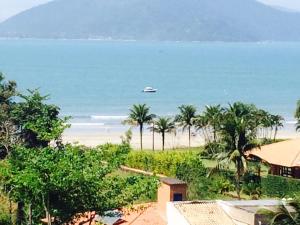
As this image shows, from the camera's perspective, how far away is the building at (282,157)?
40656 millimetres

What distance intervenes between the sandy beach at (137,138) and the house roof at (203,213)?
142ft

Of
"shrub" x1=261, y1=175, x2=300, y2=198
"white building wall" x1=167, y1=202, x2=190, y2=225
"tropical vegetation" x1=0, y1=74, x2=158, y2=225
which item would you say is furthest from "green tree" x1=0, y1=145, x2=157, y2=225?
"shrub" x1=261, y1=175, x2=300, y2=198

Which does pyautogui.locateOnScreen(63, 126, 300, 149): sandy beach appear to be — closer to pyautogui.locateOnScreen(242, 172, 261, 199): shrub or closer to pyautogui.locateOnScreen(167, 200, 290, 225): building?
pyautogui.locateOnScreen(242, 172, 261, 199): shrub

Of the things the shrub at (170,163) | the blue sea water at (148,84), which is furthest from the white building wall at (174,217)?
the blue sea water at (148,84)

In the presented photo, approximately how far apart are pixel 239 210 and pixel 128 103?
89.2m

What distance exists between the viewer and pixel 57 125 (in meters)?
22.8

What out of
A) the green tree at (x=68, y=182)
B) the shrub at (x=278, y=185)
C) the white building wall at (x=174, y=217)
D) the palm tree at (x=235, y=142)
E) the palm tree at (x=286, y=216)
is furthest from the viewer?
the shrub at (x=278, y=185)

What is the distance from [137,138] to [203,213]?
2055 inches

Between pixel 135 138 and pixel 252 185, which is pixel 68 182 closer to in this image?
pixel 252 185

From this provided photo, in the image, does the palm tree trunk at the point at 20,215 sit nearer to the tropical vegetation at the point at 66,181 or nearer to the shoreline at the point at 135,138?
the tropical vegetation at the point at 66,181

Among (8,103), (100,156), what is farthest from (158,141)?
(100,156)

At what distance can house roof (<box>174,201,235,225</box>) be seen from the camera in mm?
27844

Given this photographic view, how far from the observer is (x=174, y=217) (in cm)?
2886

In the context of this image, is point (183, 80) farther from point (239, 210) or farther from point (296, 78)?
point (239, 210)
